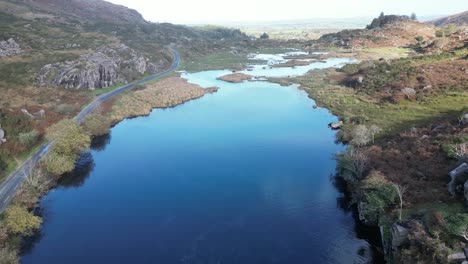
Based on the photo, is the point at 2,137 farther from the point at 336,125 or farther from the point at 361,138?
the point at 336,125

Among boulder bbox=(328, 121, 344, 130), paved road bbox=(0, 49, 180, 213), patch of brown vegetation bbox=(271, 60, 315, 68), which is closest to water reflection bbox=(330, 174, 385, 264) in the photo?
boulder bbox=(328, 121, 344, 130)

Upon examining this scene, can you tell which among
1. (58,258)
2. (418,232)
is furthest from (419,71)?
(58,258)

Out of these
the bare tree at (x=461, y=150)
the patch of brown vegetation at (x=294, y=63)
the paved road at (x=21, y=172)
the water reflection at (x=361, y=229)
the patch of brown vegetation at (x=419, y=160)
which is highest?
the patch of brown vegetation at (x=294, y=63)

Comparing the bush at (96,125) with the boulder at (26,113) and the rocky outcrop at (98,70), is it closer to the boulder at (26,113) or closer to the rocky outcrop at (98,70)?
the boulder at (26,113)

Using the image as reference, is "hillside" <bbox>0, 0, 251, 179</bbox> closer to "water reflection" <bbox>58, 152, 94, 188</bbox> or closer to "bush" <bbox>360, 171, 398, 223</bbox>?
"water reflection" <bbox>58, 152, 94, 188</bbox>

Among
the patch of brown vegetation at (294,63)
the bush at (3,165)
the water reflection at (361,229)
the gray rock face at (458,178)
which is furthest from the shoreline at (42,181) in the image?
the patch of brown vegetation at (294,63)

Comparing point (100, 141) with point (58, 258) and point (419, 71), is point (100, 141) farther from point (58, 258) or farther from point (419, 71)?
point (419, 71)

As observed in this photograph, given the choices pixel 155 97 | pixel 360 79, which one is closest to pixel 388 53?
pixel 360 79
